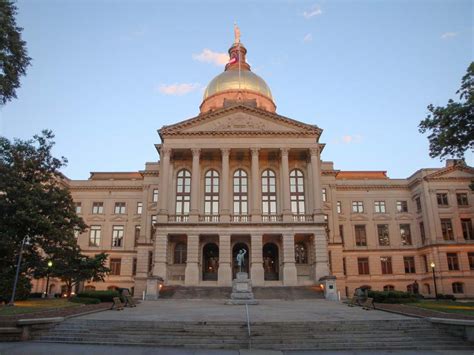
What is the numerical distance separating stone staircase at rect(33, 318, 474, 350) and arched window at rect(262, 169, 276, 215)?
3105 centimetres

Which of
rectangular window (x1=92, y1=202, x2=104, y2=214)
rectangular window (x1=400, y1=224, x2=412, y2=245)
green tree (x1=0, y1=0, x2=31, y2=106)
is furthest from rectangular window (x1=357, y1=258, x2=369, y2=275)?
green tree (x1=0, y1=0, x2=31, y2=106)

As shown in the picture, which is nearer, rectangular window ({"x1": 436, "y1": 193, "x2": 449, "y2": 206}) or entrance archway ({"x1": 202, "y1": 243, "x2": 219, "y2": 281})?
entrance archway ({"x1": 202, "y1": 243, "x2": 219, "y2": 281})

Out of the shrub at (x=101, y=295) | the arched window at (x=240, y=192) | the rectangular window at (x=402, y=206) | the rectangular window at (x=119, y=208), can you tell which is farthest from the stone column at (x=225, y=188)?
the rectangular window at (x=402, y=206)

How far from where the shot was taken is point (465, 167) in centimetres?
5322

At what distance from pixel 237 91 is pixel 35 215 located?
39745mm

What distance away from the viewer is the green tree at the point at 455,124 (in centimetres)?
2567

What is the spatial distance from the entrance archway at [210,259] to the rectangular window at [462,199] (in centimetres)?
3272

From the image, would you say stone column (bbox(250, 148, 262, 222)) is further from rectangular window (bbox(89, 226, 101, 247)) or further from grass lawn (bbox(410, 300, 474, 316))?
rectangular window (bbox(89, 226, 101, 247))

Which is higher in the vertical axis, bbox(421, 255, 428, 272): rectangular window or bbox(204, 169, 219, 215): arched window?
bbox(204, 169, 219, 215): arched window

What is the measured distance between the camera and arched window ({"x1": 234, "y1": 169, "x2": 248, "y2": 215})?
47781mm

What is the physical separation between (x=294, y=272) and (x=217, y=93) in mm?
32182

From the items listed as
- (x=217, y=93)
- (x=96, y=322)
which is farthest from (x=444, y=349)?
(x=217, y=93)

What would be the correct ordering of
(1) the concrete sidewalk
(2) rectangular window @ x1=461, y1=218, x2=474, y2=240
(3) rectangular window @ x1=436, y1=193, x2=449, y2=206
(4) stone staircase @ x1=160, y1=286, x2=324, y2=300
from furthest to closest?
(3) rectangular window @ x1=436, y1=193, x2=449, y2=206
(2) rectangular window @ x1=461, y1=218, x2=474, y2=240
(4) stone staircase @ x1=160, y1=286, x2=324, y2=300
(1) the concrete sidewalk

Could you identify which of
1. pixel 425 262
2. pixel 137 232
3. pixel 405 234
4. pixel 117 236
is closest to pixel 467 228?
pixel 425 262
